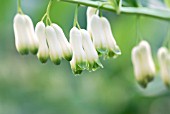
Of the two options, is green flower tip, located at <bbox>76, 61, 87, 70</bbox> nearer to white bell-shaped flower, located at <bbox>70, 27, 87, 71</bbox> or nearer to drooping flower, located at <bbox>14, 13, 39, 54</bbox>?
white bell-shaped flower, located at <bbox>70, 27, 87, 71</bbox>

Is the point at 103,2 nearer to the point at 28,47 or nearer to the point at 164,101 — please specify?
the point at 28,47

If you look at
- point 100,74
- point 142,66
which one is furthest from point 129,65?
point 142,66

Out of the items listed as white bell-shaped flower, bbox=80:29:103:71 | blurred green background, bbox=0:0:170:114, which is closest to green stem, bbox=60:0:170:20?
white bell-shaped flower, bbox=80:29:103:71

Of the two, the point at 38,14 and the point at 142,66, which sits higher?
the point at 38,14

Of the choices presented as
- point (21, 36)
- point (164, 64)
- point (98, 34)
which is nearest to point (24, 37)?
point (21, 36)

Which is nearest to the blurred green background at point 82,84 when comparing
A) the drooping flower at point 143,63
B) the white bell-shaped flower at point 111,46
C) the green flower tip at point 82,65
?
the drooping flower at point 143,63

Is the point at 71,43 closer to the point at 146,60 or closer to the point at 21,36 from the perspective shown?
the point at 21,36
